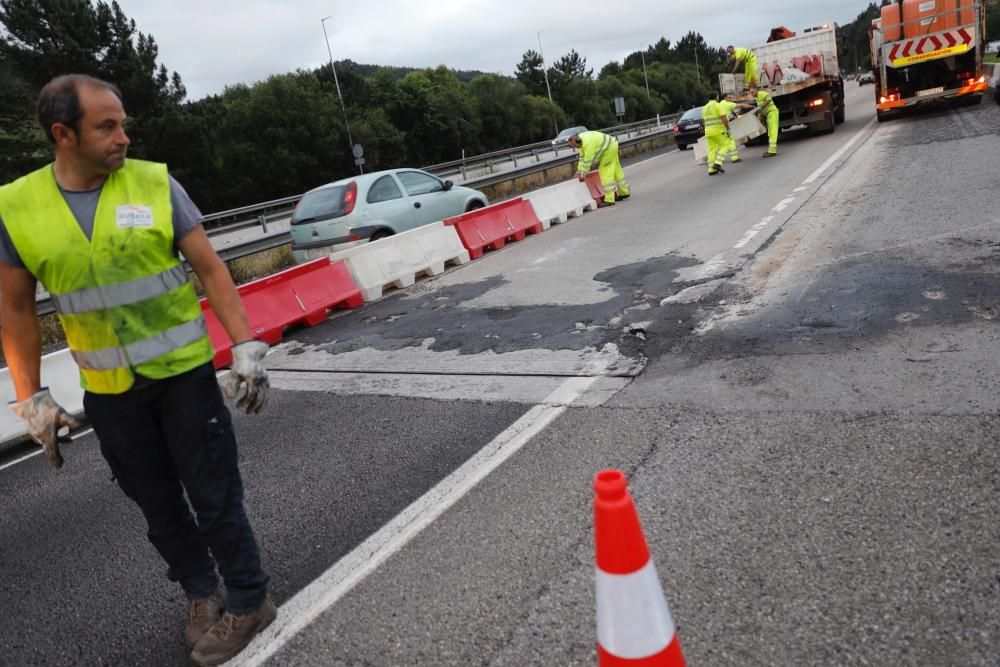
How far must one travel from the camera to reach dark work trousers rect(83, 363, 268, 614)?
8.79 feet

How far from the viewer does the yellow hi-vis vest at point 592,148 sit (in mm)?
14203

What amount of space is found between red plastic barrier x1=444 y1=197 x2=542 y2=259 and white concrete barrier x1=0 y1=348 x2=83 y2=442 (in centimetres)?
571

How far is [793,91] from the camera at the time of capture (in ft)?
62.3

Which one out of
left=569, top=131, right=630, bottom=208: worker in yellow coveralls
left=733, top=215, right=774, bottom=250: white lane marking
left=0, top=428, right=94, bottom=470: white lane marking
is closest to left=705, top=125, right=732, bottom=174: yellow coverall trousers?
left=569, top=131, right=630, bottom=208: worker in yellow coveralls

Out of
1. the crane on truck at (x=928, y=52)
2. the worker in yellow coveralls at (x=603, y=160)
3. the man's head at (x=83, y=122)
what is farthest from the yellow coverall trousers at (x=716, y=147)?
the man's head at (x=83, y=122)

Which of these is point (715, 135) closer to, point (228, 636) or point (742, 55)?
point (742, 55)

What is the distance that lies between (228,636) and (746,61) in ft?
59.9

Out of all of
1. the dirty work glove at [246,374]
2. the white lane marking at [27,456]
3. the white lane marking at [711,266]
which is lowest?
the white lane marking at [27,456]

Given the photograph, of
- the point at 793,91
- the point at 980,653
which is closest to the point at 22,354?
the point at 980,653

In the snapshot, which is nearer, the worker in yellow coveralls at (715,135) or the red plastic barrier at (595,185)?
the red plastic barrier at (595,185)

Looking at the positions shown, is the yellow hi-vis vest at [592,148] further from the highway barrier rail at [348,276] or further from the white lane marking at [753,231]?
the white lane marking at [753,231]

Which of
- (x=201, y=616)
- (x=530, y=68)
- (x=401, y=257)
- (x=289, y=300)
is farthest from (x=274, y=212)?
(x=530, y=68)

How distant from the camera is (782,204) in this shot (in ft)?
34.9

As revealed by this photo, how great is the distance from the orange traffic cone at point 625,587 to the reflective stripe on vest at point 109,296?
1.73 m
